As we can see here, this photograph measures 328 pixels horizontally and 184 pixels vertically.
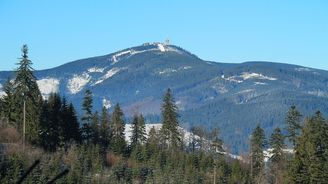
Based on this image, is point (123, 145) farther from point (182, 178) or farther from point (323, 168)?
point (323, 168)

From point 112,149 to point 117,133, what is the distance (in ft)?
32.9

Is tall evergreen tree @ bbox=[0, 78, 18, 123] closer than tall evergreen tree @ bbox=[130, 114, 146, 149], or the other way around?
tall evergreen tree @ bbox=[0, 78, 18, 123]

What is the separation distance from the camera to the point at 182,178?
8131cm

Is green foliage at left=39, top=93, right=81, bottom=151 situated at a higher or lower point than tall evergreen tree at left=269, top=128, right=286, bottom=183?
higher

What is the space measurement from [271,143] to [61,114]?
28.7m

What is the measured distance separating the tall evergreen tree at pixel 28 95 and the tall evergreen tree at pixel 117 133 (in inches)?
605

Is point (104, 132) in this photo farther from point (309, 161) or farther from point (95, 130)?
point (309, 161)

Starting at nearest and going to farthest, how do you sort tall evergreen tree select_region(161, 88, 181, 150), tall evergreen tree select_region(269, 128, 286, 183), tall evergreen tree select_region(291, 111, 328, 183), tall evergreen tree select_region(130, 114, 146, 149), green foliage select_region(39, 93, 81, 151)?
tall evergreen tree select_region(291, 111, 328, 183), green foliage select_region(39, 93, 81, 151), tall evergreen tree select_region(269, 128, 286, 183), tall evergreen tree select_region(161, 88, 181, 150), tall evergreen tree select_region(130, 114, 146, 149)

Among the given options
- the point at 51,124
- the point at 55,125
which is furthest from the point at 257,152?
the point at 51,124

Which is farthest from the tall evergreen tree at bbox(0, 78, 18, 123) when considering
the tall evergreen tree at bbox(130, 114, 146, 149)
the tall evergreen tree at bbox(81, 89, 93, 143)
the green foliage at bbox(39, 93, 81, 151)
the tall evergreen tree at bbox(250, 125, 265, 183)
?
the tall evergreen tree at bbox(250, 125, 265, 183)

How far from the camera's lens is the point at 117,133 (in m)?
98.0

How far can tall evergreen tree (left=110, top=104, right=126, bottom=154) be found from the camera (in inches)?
3457

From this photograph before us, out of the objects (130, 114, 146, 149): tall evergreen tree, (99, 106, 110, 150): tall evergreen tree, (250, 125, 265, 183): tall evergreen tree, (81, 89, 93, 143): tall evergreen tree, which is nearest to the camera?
(81, 89, 93, 143): tall evergreen tree

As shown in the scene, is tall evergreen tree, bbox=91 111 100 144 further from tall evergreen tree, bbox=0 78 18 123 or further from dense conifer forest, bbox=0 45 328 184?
tall evergreen tree, bbox=0 78 18 123
